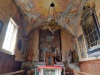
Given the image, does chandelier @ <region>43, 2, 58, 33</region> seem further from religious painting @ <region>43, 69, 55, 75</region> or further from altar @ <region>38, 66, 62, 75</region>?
religious painting @ <region>43, 69, 55, 75</region>

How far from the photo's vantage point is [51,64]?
24.8 feet

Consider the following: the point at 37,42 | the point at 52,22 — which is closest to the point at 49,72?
the point at 52,22

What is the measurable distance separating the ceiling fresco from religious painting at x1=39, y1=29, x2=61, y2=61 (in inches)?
49.4

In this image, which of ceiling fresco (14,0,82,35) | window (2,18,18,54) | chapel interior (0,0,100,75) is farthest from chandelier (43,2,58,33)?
window (2,18,18,54)

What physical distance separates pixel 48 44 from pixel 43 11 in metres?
3.29

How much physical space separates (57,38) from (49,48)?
54.0 inches

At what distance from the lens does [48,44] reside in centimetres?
979

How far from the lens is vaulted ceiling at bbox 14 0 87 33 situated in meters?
7.41

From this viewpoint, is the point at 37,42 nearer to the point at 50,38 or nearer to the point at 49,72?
the point at 50,38

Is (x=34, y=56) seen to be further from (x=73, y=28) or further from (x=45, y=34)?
(x=73, y=28)

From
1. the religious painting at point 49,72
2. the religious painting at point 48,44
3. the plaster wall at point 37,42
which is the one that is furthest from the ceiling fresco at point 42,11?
the religious painting at point 49,72

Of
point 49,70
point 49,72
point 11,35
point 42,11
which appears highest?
point 42,11

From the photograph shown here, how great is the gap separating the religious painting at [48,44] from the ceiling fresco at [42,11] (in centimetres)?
126

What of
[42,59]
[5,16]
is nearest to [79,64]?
[42,59]
